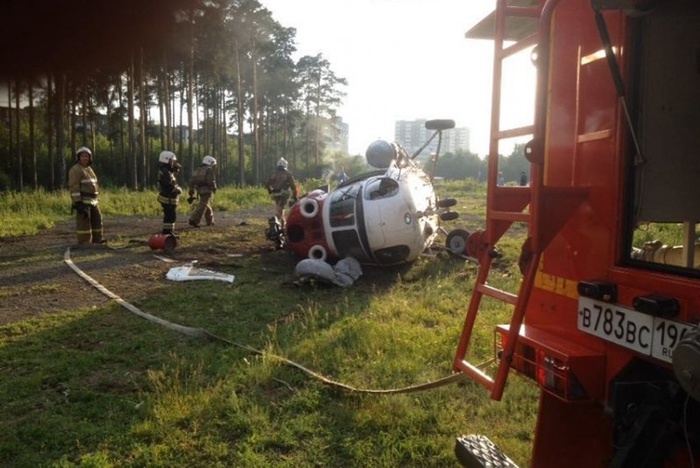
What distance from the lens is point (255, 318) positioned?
21.5ft

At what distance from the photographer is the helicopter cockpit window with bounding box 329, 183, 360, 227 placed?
895cm

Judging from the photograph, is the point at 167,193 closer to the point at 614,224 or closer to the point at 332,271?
the point at 332,271

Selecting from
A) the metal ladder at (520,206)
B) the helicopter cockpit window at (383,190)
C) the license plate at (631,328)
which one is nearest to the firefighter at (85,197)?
the helicopter cockpit window at (383,190)

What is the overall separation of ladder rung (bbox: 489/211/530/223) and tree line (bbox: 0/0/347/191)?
5.93ft

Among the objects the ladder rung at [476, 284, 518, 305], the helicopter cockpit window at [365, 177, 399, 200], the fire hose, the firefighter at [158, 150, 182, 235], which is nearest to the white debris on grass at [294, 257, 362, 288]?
the helicopter cockpit window at [365, 177, 399, 200]

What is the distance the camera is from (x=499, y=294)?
2670 mm

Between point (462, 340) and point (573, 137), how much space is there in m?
1.13

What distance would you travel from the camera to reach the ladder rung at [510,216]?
8.38 feet

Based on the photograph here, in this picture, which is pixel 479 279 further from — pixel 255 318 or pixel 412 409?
pixel 255 318

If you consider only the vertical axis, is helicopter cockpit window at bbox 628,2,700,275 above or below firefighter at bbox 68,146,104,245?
above

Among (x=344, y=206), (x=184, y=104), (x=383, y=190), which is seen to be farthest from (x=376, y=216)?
(x=184, y=104)

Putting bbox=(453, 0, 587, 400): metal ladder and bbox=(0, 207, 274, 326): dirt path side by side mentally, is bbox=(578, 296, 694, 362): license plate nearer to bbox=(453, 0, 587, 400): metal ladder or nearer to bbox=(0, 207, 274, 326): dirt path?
bbox=(453, 0, 587, 400): metal ladder

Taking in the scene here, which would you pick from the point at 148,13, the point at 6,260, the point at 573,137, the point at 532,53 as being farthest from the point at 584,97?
the point at 6,260

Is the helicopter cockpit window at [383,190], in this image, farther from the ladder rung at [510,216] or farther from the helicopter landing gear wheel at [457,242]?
the ladder rung at [510,216]
